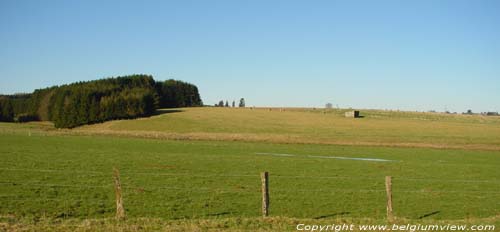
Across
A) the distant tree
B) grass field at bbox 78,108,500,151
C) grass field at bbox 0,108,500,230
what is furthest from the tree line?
grass field at bbox 0,108,500,230

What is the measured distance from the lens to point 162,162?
35531 mm

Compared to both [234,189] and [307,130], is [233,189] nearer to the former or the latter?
[234,189]

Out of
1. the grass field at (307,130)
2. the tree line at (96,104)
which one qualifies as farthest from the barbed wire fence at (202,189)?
the tree line at (96,104)

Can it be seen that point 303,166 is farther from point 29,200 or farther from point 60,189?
point 29,200

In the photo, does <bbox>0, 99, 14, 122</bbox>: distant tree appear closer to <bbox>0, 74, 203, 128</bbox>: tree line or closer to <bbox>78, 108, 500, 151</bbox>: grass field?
<bbox>0, 74, 203, 128</bbox>: tree line

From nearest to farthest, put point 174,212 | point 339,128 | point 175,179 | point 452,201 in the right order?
point 174,212 < point 452,201 < point 175,179 < point 339,128

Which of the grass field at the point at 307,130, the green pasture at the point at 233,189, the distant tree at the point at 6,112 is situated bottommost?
the green pasture at the point at 233,189

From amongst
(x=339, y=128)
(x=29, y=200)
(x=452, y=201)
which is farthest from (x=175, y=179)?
(x=339, y=128)

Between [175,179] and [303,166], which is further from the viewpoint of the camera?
[303,166]

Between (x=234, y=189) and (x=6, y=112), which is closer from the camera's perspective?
(x=234, y=189)

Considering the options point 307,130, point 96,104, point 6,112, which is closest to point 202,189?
point 307,130

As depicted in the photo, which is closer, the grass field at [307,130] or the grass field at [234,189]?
the grass field at [234,189]

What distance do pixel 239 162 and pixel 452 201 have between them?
17851 millimetres

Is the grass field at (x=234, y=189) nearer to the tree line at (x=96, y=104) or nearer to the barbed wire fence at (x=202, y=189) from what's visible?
the barbed wire fence at (x=202, y=189)
